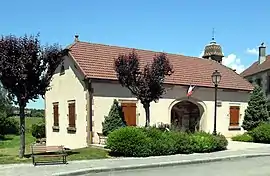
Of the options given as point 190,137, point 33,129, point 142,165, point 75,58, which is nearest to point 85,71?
point 75,58

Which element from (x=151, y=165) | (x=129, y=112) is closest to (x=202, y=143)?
(x=151, y=165)

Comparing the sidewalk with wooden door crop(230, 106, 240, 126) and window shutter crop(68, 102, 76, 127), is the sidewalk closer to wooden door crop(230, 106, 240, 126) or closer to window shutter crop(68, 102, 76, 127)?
window shutter crop(68, 102, 76, 127)

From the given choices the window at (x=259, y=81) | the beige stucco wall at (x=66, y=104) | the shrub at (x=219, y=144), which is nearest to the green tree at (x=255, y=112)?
the shrub at (x=219, y=144)

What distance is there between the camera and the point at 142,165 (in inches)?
547

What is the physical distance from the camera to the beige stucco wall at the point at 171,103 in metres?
22.6

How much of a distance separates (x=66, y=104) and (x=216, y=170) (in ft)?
46.4

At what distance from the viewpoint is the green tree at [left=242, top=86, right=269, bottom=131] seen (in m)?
29.4

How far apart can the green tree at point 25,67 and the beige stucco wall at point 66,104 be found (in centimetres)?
A: 694

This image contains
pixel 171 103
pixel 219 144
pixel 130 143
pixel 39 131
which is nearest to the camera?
pixel 130 143

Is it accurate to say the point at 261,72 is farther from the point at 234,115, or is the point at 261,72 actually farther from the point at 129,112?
the point at 129,112

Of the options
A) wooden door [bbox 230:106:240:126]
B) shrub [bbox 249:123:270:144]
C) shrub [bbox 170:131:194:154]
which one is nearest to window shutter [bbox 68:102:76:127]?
shrub [bbox 170:131:194:154]

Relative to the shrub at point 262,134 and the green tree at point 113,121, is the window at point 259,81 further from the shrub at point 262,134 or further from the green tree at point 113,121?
the green tree at point 113,121

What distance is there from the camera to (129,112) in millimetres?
23500

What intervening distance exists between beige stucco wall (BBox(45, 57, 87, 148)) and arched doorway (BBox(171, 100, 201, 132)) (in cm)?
742
